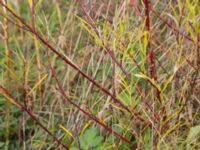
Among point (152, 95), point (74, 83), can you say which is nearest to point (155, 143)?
point (152, 95)

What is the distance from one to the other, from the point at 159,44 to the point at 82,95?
40 cm

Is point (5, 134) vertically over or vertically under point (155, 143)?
under

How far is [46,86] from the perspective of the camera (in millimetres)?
2289

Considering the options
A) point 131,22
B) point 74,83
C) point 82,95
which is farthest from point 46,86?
point 131,22

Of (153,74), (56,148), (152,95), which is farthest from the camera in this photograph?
(56,148)

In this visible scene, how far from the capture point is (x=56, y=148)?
1.96m

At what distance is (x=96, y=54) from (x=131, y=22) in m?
0.22

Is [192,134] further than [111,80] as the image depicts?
No

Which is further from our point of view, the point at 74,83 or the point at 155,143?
the point at 74,83

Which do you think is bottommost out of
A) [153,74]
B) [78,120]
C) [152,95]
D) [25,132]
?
[25,132]

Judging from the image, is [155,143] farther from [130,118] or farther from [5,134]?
[5,134]

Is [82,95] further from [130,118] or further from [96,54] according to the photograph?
[130,118]

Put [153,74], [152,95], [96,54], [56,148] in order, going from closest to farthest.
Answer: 1. [153,74]
2. [152,95]
3. [56,148]
4. [96,54]

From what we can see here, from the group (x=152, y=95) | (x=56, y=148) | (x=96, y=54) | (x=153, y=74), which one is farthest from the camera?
(x=96, y=54)
